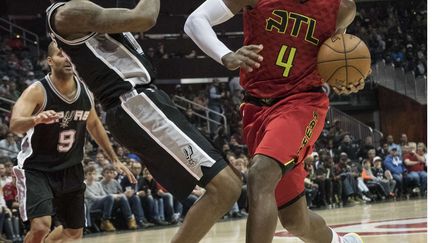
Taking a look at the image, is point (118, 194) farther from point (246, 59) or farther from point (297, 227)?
point (246, 59)

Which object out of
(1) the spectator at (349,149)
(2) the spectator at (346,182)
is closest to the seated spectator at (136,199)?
(2) the spectator at (346,182)

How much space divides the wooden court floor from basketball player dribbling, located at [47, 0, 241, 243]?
4.18m

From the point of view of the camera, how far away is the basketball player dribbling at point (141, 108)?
3992mm

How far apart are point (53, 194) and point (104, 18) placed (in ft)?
7.96

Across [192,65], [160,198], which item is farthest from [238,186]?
[192,65]

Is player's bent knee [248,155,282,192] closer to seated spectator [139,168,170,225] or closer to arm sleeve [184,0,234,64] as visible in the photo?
arm sleeve [184,0,234,64]

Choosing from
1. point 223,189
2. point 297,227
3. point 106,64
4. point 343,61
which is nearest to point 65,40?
point 106,64

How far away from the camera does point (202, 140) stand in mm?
4059

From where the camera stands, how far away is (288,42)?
475cm

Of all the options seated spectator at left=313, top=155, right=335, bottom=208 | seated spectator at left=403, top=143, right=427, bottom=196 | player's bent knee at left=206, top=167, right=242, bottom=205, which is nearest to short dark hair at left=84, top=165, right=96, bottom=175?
seated spectator at left=313, top=155, right=335, bottom=208

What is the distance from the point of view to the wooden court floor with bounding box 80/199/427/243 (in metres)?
8.62

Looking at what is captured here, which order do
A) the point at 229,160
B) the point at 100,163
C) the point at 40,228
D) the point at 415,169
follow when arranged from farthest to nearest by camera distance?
the point at 415,169
the point at 100,163
the point at 229,160
the point at 40,228

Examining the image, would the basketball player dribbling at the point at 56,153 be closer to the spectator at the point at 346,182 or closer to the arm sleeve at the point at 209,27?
the arm sleeve at the point at 209,27

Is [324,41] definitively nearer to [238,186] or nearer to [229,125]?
[238,186]
